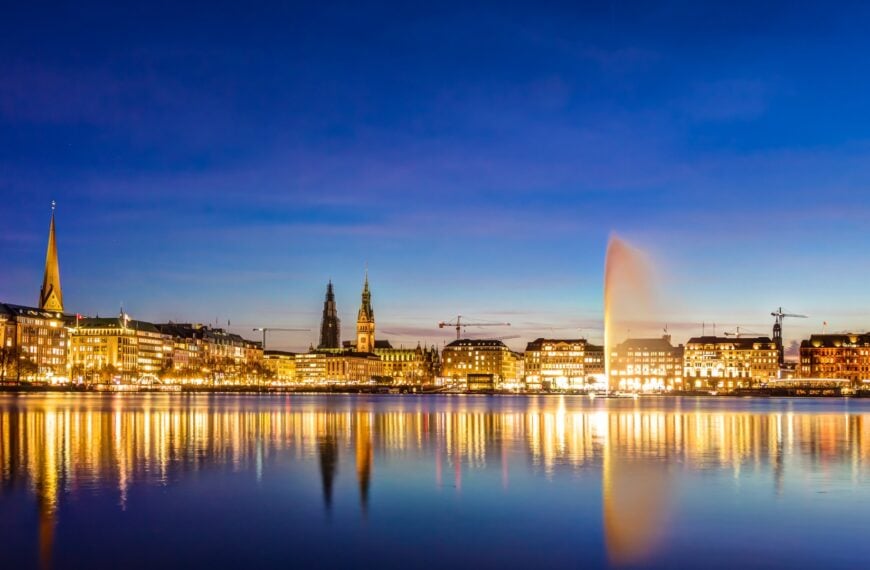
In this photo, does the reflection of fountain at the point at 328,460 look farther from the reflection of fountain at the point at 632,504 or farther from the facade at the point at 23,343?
the facade at the point at 23,343

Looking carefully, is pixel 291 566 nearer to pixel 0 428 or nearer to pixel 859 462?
pixel 859 462

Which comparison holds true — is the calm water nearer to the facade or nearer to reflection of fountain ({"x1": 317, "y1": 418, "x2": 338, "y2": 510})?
reflection of fountain ({"x1": 317, "y1": 418, "x2": 338, "y2": 510})

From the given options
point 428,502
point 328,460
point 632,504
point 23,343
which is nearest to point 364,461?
point 328,460

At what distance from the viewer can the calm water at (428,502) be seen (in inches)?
741

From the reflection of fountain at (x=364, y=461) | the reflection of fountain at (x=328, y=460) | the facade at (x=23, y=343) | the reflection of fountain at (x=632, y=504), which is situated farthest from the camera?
the facade at (x=23, y=343)

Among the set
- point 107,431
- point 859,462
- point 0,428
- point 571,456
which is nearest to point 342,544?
point 571,456

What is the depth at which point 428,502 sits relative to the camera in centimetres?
2555

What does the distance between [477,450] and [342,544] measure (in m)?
21.6

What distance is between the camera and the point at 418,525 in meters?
22.0

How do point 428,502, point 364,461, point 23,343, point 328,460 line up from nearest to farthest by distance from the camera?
point 428,502 < point 364,461 < point 328,460 < point 23,343

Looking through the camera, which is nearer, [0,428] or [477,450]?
[477,450]

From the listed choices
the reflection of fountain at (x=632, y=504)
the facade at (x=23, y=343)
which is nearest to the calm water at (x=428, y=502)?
the reflection of fountain at (x=632, y=504)

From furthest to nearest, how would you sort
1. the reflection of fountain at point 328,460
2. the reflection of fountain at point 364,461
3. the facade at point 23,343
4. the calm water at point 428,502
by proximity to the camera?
the facade at point 23,343 < the reflection of fountain at point 328,460 < the reflection of fountain at point 364,461 < the calm water at point 428,502

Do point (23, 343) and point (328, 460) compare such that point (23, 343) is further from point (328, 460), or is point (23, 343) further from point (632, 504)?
point (632, 504)
